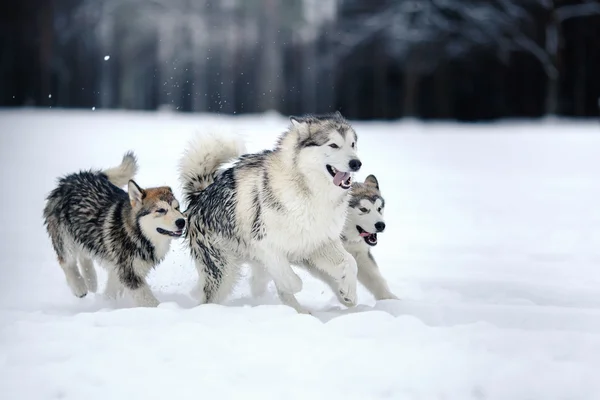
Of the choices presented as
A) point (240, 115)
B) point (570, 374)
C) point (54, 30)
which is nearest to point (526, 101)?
point (240, 115)

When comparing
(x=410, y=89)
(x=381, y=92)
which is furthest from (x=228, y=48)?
(x=410, y=89)

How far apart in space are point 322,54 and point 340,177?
2341 cm

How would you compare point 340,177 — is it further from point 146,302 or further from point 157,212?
point 146,302

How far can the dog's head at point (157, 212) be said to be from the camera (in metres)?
5.07

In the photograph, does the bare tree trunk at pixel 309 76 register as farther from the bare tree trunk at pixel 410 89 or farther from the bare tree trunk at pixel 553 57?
the bare tree trunk at pixel 553 57

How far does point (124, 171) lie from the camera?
6230mm

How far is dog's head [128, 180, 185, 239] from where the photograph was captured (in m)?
5.07

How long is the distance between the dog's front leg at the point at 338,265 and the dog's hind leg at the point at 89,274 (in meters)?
1.92

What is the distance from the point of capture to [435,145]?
1972 centimetres

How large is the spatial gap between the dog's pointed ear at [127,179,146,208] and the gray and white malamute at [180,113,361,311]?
0.40m

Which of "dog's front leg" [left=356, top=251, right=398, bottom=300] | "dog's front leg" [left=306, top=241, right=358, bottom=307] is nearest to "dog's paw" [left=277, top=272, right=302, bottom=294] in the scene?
"dog's front leg" [left=306, top=241, right=358, bottom=307]

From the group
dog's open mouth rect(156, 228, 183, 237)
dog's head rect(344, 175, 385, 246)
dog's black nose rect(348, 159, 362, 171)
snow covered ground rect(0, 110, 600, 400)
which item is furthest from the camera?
dog's head rect(344, 175, 385, 246)

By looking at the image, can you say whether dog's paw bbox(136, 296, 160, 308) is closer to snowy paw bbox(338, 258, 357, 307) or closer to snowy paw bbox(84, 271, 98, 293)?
snowy paw bbox(84, 271, 98, 293)

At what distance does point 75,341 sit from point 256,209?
1362 mm
